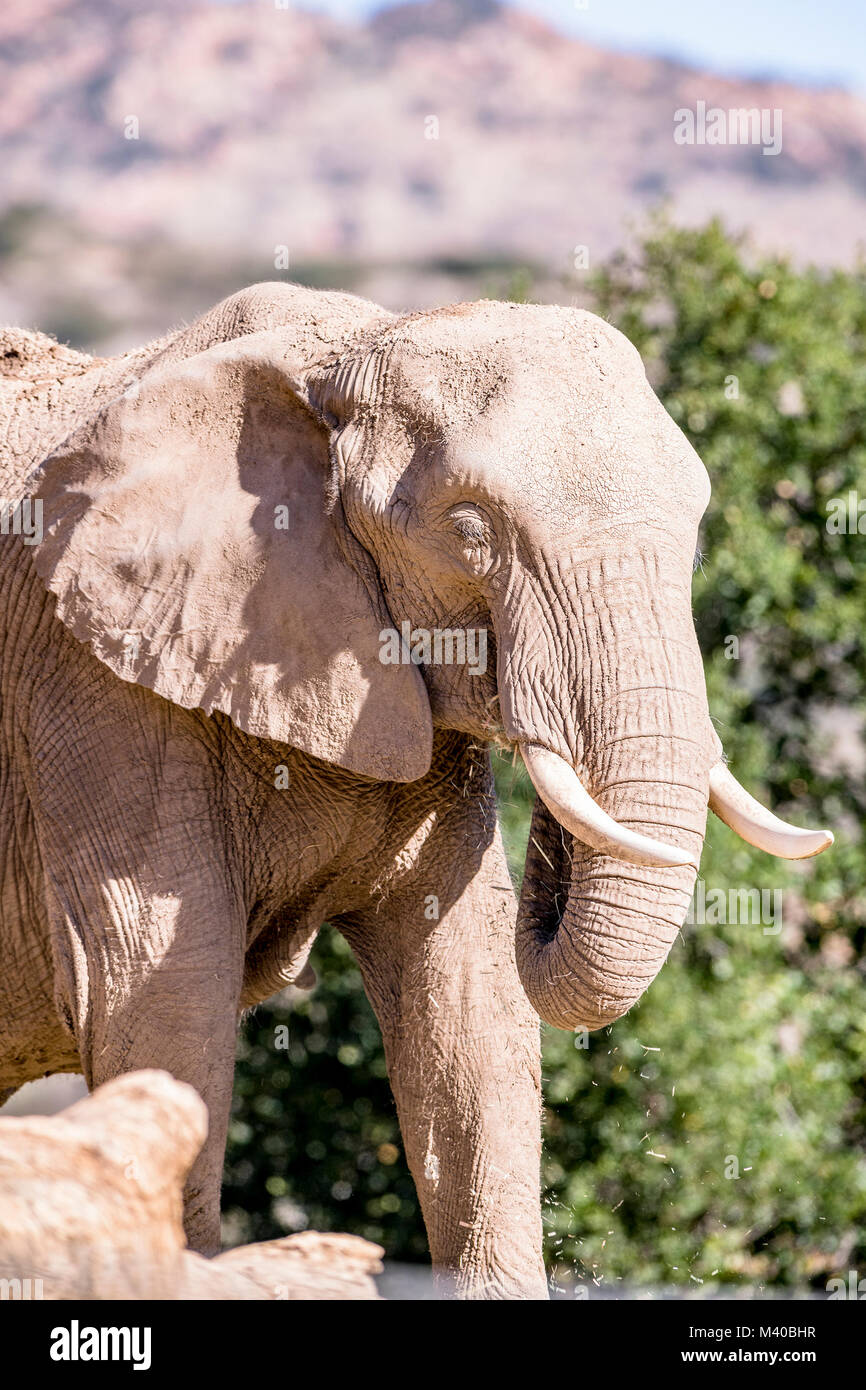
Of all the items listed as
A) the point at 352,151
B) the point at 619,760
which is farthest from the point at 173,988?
the point at 352,151

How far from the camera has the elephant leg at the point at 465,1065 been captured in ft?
15.5

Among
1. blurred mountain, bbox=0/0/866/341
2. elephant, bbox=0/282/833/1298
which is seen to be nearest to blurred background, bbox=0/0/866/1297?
elephant, bbox=0/282/833/1298

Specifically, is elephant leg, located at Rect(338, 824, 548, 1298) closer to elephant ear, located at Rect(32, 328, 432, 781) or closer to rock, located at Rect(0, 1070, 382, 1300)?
elephant ear, located at Rect(32, 328, 432, 781)

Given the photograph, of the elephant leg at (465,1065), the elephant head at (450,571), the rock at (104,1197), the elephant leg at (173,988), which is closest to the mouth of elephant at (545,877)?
the elephant head at (450,571)

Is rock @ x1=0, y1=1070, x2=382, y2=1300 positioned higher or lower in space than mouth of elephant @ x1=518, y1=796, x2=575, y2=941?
lower

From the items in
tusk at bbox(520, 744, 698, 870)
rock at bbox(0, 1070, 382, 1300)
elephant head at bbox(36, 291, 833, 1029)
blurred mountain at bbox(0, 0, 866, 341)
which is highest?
blurred mountain at bbox(0, 0, 866, 341)

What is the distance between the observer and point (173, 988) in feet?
13.7

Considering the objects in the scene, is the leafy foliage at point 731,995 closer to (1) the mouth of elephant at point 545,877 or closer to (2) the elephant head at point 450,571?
(1) the mouth of elephant at point 545,877

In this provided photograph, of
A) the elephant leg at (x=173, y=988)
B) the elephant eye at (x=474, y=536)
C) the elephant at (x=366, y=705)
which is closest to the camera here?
the elephant at (x=366, y=705)

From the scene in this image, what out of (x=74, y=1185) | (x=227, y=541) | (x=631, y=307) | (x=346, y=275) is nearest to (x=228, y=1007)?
(x=227, y=541)

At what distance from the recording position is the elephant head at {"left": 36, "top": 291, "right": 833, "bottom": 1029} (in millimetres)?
3674

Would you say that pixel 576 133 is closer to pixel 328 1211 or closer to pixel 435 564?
pixel 328 1211

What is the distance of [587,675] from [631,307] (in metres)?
5.22

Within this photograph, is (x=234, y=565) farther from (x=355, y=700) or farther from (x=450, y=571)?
(x=450, y=571)
